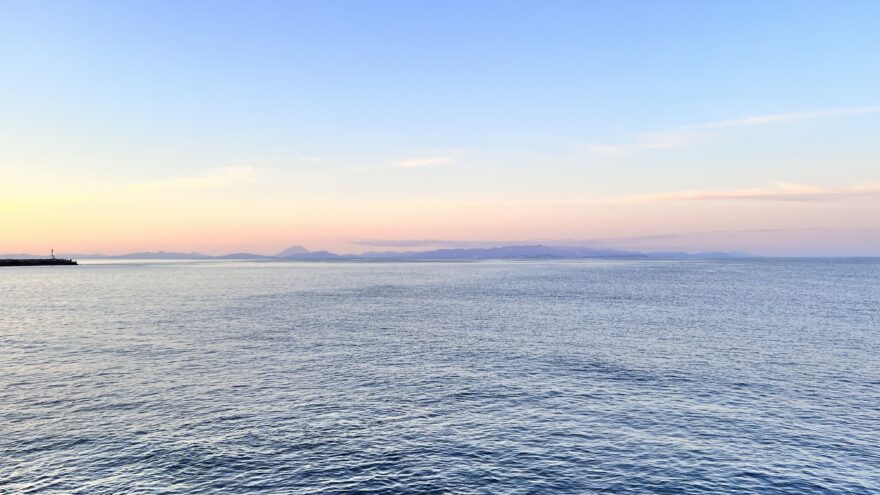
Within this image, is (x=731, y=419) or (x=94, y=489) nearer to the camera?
(x=94, y=489)

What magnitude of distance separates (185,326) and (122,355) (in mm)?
26576

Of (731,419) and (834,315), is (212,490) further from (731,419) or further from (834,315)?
(834,315)

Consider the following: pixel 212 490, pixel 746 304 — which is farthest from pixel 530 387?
pixel 746 304

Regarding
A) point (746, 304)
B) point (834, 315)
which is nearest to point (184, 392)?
point (834, 315)

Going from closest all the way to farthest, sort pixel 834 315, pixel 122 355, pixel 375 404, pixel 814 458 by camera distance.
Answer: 1. pixel 814 458
2. pixel 375 404
3. pixel 122 355
4. pixel 834 315

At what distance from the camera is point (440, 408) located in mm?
45969

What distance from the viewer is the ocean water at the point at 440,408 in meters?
32.6

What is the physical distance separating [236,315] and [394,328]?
37927mm

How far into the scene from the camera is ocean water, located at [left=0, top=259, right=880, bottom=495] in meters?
32.6

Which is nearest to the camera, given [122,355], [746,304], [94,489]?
[94,489]

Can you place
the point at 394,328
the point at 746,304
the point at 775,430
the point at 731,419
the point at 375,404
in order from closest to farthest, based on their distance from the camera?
1. the point at 775,430
2. the point at 731,419
3. the point at 375,404
4. the point at 394,328
5. the point at 746,304

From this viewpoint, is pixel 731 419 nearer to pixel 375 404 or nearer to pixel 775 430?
pixel 775 430

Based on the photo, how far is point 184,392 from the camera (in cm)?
5031

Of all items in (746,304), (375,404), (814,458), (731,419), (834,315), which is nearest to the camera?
(814,458)
